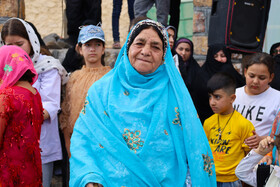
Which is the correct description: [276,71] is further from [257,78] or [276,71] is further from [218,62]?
[257,78]

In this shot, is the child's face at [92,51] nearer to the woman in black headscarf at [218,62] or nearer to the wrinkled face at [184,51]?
the wrinkled face at [184,51]

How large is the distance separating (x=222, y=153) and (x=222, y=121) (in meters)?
0.33

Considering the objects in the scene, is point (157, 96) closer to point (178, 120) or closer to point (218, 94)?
point (178, 120)

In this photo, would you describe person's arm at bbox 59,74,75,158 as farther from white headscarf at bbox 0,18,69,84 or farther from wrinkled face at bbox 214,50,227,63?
wrinkled face at bbox 214,50,227,63

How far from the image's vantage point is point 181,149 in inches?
96.8

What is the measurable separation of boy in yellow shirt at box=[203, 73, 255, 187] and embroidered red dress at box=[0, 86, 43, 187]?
1.66m

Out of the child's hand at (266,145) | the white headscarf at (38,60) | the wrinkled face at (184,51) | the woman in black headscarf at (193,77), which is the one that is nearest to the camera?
the child's hand at (266,145)

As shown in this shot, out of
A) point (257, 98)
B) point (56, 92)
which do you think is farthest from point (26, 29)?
point (257, 98)

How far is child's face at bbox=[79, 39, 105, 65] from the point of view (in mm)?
4168

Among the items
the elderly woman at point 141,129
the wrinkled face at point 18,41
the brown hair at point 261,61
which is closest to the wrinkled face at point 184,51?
the brown hair at point 261,61

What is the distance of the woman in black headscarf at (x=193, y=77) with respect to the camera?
15.7 feet

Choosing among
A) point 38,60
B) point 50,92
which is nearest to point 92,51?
point 38,60

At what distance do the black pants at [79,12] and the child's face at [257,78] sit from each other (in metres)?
2.69

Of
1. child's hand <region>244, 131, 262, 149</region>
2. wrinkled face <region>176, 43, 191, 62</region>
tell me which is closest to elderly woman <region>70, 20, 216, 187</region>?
child's hand <region>244, 131, 262, 149</region>
